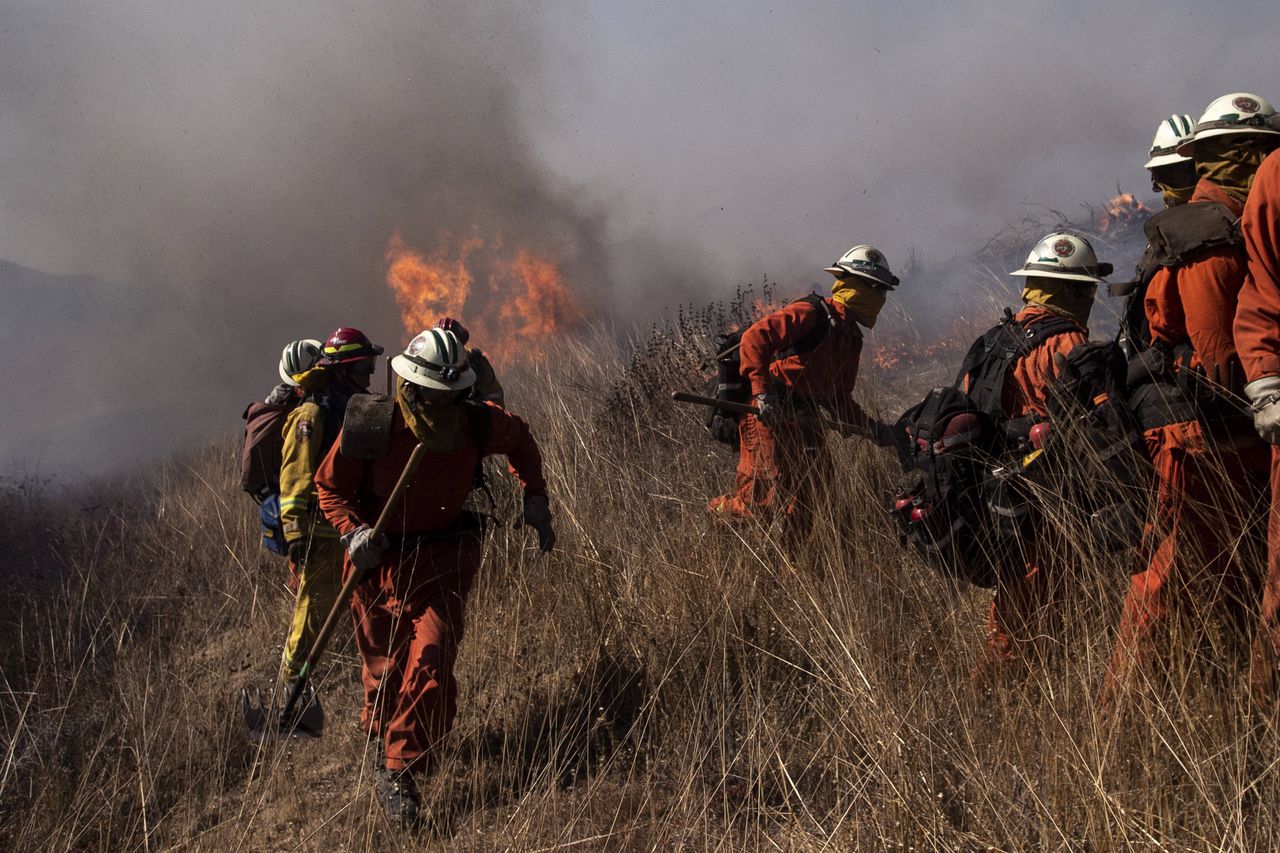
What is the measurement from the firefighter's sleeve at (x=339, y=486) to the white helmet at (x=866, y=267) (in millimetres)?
2778

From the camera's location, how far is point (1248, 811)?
2.40 meters

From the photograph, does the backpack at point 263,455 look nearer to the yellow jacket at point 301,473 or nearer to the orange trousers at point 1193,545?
the yellow jacket at point 301,473

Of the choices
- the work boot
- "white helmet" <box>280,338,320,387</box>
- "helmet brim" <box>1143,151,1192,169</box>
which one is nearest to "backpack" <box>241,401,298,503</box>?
"white helmet" <box>280,338,320,387</box>

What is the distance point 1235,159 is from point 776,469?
2.79 metres

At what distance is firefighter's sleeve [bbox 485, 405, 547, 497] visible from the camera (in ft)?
13.6

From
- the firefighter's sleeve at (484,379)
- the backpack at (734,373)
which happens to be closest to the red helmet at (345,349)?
the firefighter's sleeve at (484,379)

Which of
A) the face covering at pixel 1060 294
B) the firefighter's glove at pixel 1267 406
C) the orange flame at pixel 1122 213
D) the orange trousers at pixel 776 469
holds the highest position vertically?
the orange flame at pixel 1122 213

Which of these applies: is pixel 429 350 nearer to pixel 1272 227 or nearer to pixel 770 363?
pixel 770 363

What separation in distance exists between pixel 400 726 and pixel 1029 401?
249 cm

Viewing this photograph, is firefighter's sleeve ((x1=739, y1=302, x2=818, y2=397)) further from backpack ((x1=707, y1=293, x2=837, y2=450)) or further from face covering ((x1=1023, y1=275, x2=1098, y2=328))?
face covering ((x1=1023, y1=275, x2=1098, y2=328))

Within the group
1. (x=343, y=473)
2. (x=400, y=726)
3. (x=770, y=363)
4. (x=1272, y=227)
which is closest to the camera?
(x=1272, y=227)

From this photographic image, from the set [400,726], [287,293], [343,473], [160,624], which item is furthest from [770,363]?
[287,293]

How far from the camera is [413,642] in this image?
384 cm

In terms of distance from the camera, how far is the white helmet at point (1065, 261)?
12.7ft
